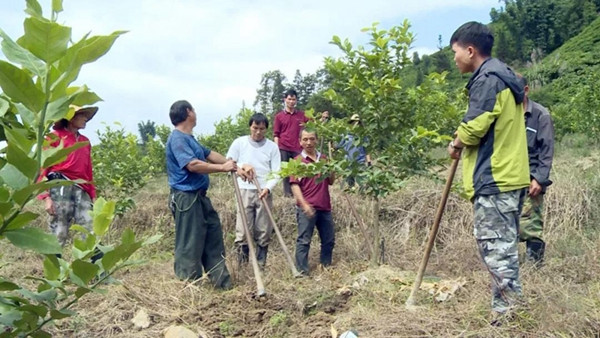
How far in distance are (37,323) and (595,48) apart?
38.3 m

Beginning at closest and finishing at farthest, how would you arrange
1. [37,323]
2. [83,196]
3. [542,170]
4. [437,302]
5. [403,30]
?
[37,323] < [437,302] < [542,170] < [403,30] < [83,196]

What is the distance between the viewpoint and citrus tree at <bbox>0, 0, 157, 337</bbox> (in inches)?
36.9

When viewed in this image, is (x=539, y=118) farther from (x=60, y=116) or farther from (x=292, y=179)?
(x=60, y=116)

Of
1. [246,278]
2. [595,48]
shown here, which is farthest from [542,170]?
[595,48]

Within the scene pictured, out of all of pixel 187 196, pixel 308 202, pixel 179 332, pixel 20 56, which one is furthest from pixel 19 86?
pixel 308 202

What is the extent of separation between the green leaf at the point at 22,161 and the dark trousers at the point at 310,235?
512 cm

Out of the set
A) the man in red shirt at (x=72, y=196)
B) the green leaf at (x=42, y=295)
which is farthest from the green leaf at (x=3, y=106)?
the man in red shirt at (x=72, y=196)

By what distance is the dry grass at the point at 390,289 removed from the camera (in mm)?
3645

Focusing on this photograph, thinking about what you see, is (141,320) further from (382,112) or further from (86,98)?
(86,98)

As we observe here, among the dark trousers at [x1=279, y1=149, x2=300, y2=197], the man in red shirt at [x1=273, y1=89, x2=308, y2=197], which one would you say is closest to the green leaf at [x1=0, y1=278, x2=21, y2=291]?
the dark trousers at [x1=279, y1=149, x2=300, y2=197]

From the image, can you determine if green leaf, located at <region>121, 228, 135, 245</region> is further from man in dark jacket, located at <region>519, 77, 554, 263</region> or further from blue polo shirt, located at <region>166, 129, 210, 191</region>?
blue polo shirt, located at <region>166, 129, 210, 191</region>

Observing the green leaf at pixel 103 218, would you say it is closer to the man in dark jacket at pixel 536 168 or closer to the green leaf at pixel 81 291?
the green leaf at pixel 81 291

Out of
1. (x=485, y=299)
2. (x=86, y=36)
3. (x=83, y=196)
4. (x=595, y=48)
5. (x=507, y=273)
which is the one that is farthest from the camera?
(x=595, y=48)

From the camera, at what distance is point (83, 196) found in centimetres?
570
